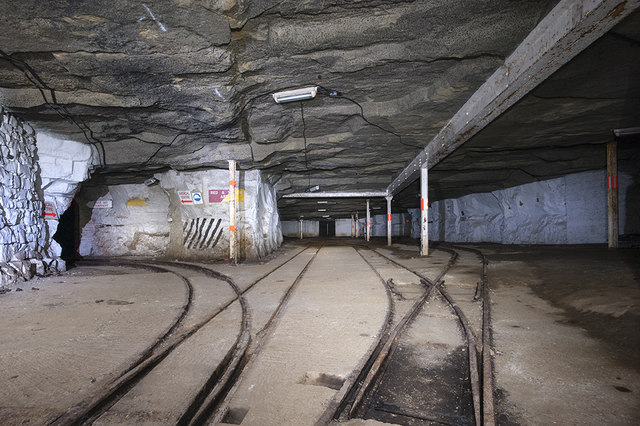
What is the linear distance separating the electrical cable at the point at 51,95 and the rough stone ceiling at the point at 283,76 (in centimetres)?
4

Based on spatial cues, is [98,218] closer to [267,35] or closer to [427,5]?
[267,35]

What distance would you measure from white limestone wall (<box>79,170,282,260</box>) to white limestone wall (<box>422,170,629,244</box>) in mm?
11892

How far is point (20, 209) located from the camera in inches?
285

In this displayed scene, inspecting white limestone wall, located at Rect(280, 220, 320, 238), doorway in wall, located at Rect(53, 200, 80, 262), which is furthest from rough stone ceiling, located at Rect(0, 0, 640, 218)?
white limestone wall, located at Rect(280, 220, 320, 238)

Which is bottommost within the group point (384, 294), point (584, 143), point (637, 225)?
point (384, 294)

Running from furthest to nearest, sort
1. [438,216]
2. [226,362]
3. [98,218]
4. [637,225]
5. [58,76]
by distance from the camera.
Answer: [438,216], [98,218], [637,225], [58,76], [226,362]

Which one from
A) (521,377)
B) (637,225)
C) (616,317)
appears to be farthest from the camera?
(637,225)

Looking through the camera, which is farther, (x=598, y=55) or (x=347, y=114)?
(x=347, y=114)

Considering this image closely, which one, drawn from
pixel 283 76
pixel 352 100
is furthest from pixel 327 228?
pixel 283 76

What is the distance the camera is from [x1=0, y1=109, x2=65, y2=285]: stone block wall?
22.1ft

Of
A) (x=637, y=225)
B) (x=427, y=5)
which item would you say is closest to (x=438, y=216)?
(x=637, y=225)

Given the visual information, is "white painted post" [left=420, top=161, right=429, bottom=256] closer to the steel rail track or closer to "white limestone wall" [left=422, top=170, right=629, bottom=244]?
"white limestone wall" [left=422, top=170, right=629, bottom=244]

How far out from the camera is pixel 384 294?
18.0 ft

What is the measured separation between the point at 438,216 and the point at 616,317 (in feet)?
65.7
